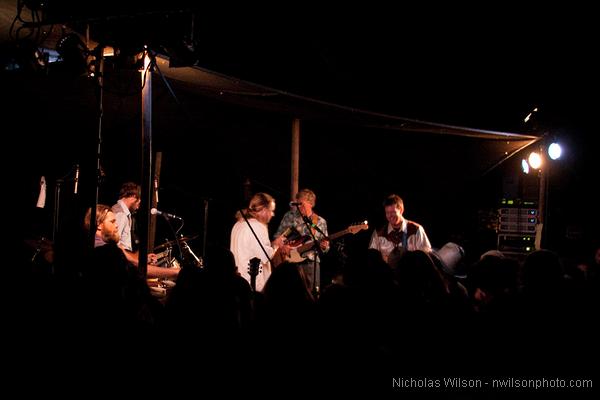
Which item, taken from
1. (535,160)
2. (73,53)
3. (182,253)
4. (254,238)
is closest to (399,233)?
(254,238)

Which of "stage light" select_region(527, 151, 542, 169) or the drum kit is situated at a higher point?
"stage light" select_region(527, 151, 542, 169)

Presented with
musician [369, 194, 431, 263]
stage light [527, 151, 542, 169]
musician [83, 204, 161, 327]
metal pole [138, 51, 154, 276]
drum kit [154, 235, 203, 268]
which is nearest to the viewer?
musician [83, 204, 161, 327]

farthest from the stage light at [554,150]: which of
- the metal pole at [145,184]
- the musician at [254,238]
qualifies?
the metal pole at [145,184]

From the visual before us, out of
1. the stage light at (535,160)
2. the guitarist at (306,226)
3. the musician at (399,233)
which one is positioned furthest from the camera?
the stage light at (535,160)

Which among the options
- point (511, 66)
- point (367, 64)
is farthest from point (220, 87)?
point (511, 66)

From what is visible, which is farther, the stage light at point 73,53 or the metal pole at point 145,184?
the metal pole at point 145,184

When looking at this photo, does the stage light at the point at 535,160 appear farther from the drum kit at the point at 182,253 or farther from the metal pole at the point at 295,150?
the drum kit at the point at 182,253

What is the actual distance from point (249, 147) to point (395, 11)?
4.81m

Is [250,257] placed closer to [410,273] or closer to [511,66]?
[410,273]

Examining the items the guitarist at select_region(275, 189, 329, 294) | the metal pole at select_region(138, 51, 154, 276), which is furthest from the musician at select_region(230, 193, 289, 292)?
the metal pole at select_region(138, 51, 154, 276)

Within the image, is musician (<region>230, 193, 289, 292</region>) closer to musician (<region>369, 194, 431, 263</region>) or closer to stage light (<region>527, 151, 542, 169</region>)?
musician (<region>369, 194, 431, 263</region>)

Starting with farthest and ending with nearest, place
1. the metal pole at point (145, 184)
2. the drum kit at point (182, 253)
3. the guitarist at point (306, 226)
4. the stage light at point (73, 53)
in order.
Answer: the guitarist at point (306, 226)
the drum kit at point (182, 253)
the metal pole at point (145, 184)
the stage light at point (73, 53)

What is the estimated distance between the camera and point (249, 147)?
28.0ft

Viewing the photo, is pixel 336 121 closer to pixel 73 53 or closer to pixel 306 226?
pixel 306 226
